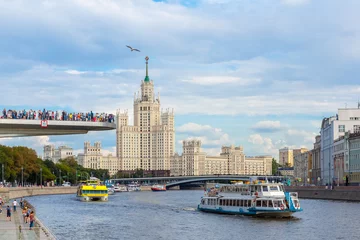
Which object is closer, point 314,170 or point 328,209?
point 328,209

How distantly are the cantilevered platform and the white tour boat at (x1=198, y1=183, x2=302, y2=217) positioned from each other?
17671mm

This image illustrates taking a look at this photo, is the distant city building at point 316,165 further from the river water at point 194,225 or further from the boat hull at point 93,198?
the river water at point 194,225

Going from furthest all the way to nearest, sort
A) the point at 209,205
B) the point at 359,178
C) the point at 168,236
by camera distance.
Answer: the point at 359,178, the point at 209,205, the point at 168,236

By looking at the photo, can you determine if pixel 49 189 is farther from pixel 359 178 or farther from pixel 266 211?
pixel 266 211

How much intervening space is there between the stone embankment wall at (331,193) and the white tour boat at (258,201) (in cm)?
2805

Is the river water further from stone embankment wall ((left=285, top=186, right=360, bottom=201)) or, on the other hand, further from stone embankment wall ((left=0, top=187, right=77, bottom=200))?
stone embankment wall ((left=285, top=186, right=360, bottom=201))

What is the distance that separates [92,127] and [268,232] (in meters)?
16.8

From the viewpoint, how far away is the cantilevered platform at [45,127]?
56.4m

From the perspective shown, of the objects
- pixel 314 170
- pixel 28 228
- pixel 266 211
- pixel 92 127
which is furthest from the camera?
pixel 314 170

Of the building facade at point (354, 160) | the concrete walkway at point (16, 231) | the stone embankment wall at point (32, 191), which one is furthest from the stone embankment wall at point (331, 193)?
the concrete walkway at point (16, 231)

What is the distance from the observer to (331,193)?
10819 centimetres

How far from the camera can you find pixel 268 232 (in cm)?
5638

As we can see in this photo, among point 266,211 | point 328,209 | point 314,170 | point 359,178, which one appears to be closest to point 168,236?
point 266,211

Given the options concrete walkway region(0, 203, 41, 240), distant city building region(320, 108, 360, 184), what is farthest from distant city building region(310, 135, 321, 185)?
concrete walkway region(0, 203, 41, 240)
